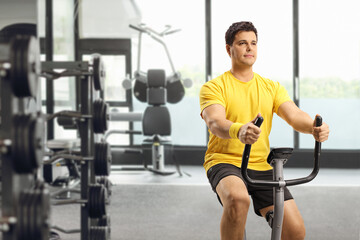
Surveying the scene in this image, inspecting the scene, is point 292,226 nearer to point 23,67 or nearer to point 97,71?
point 23,67

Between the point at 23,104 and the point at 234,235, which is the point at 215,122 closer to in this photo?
the point at 234,235

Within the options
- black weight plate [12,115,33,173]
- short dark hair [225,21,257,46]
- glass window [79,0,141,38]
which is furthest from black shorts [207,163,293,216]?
glass window [79,0,141,38]

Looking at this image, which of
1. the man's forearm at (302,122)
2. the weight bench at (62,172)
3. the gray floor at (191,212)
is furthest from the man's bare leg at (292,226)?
the weight bench at (62,172)

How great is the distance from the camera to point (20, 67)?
150 centimetres

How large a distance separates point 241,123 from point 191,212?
2.19 metres

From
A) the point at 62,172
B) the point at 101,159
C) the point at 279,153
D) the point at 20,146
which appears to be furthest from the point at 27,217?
the point at 62,172

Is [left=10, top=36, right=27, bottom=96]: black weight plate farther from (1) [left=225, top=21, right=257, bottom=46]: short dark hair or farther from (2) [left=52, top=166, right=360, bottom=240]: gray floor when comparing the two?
(2) [left=52, top=166, right=360, bottom=240]: gray floor

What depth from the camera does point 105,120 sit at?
2.80 meters

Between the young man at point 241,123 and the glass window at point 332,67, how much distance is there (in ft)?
12.9

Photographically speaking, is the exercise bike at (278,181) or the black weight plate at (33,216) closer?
the black weight plate at (33,216)

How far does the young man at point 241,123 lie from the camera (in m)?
1.91

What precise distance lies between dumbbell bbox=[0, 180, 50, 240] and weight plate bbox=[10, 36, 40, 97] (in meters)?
0.33

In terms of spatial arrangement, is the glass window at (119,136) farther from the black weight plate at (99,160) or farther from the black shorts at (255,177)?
the black shorts at (255,177)

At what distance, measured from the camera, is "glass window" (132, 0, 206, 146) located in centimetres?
614
